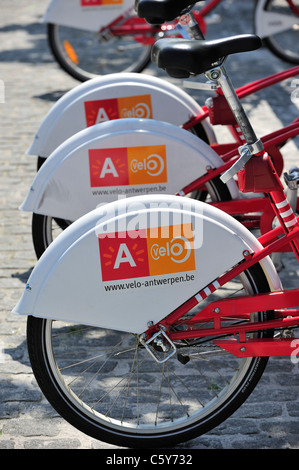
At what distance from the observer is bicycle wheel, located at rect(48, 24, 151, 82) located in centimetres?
799

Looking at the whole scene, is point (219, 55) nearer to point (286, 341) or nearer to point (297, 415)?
point (286, 341)

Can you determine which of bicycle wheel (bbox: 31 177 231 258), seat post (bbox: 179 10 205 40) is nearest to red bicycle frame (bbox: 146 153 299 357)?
bicycle wheel (bbox: 31 177 231 258)

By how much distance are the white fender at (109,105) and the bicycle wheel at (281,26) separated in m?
3.99

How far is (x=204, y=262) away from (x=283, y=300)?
0.37 metres

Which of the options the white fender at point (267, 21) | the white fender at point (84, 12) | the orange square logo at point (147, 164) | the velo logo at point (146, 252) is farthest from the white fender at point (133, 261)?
the white fender at point (267, 21)

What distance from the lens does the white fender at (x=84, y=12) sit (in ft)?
25.0

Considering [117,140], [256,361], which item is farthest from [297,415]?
[117,140]

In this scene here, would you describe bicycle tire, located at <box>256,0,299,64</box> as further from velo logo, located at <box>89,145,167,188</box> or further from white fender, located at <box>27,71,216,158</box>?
velo logo, located at <box>89,145,167,188</box>

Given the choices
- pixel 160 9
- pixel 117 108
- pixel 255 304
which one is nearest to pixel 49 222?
pixel 117 108

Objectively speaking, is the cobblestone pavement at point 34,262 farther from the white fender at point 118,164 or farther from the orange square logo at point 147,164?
the orange square logo at point 147,164

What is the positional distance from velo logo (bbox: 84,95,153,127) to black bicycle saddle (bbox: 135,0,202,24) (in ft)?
2.09

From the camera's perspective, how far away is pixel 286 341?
3086 millimetres

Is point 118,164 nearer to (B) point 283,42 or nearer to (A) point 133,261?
(A) point 133,261

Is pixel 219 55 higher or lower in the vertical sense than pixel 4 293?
higher
